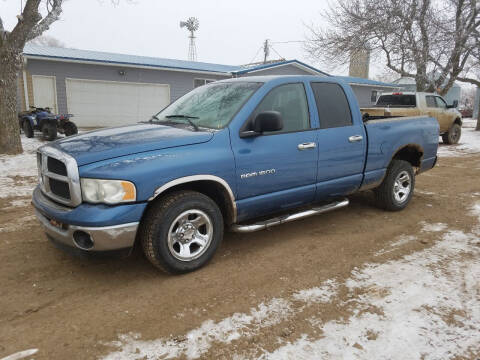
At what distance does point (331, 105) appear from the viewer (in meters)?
4.58

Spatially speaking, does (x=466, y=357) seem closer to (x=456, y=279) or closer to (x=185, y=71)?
(x=456, y=279)

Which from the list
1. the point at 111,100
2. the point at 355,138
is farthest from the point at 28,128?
the point at 355,138

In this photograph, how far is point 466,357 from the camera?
98.3 inches

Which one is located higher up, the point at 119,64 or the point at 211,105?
the point at 119,64

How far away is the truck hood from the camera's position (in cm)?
319

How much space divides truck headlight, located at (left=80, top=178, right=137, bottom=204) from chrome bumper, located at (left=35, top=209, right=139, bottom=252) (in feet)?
0.73

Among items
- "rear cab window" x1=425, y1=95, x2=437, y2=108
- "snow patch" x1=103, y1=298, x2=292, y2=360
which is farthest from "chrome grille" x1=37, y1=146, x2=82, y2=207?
"rear cab window" x1=425, y1=95, x2=437, y2=108

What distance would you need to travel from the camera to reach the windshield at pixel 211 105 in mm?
3910

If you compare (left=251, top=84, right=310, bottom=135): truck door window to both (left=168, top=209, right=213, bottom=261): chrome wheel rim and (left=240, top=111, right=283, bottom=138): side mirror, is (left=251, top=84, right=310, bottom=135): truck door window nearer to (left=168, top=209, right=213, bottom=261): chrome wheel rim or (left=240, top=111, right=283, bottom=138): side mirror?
(left=240, top=111, right=283, bottom=138): side mirror

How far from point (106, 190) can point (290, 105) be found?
2.24 metres

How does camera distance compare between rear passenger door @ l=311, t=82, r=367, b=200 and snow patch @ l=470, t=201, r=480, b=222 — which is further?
snow patch @ l=470, t=201, r=480, b=222

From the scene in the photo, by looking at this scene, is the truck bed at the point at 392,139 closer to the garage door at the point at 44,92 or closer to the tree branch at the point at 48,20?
the tree branch at the point at 48,20

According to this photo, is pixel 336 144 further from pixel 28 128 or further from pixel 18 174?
pixel 28 128

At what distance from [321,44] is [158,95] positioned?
9.22 metres
